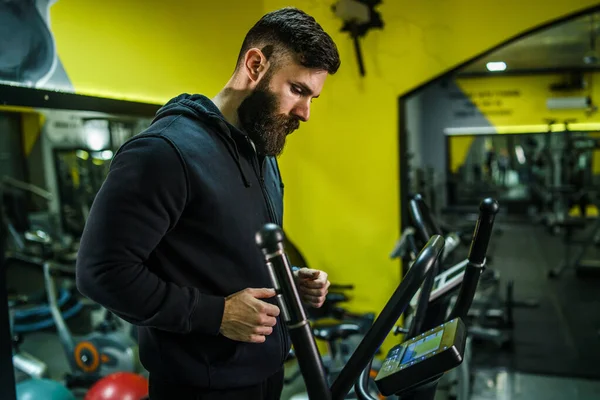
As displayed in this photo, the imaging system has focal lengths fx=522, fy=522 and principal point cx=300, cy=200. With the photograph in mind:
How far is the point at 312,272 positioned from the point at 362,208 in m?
2.18

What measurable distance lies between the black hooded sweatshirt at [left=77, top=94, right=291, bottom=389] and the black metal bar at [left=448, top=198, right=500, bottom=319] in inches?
17.8

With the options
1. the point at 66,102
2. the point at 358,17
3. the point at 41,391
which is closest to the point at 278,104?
the point at 66,102

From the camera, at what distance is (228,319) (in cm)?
101

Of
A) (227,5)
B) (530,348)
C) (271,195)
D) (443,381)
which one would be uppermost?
(227,5)

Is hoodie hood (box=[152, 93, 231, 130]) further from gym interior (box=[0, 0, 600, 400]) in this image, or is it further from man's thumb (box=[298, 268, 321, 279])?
man's thumb (box=[298, 268, 321, 279])

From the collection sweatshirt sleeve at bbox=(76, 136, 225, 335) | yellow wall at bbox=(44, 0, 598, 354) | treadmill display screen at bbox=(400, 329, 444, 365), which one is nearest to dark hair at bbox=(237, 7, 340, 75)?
sweatshirt sleeve at bbox=(76, 136, 225, 335)

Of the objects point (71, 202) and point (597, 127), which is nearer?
point (71, 202)

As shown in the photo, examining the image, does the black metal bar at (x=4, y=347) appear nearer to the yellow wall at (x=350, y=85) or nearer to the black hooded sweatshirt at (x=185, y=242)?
the yellow wall at (x=350, y=85)

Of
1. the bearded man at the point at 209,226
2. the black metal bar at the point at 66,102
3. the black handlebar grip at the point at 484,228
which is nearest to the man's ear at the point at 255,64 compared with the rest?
the bearded man at the point at 209,226

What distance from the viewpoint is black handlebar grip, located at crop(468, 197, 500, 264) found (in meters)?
1.18

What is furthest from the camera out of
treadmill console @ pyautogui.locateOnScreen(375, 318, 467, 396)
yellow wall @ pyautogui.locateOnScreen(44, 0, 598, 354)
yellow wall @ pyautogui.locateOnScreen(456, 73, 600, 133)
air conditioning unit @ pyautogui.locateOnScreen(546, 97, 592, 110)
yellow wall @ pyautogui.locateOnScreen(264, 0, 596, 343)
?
yellow wall @ pyautogui.locateOnScreen(456, 73, 600, 133)

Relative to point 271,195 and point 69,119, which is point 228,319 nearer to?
point 271,195

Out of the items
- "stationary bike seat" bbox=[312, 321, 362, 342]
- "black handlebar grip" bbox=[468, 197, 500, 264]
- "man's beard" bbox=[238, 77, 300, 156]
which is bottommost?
"stationary bike seat" bbox=[312, 321, 362, 342]

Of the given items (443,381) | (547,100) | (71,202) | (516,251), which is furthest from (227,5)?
(547,100)
